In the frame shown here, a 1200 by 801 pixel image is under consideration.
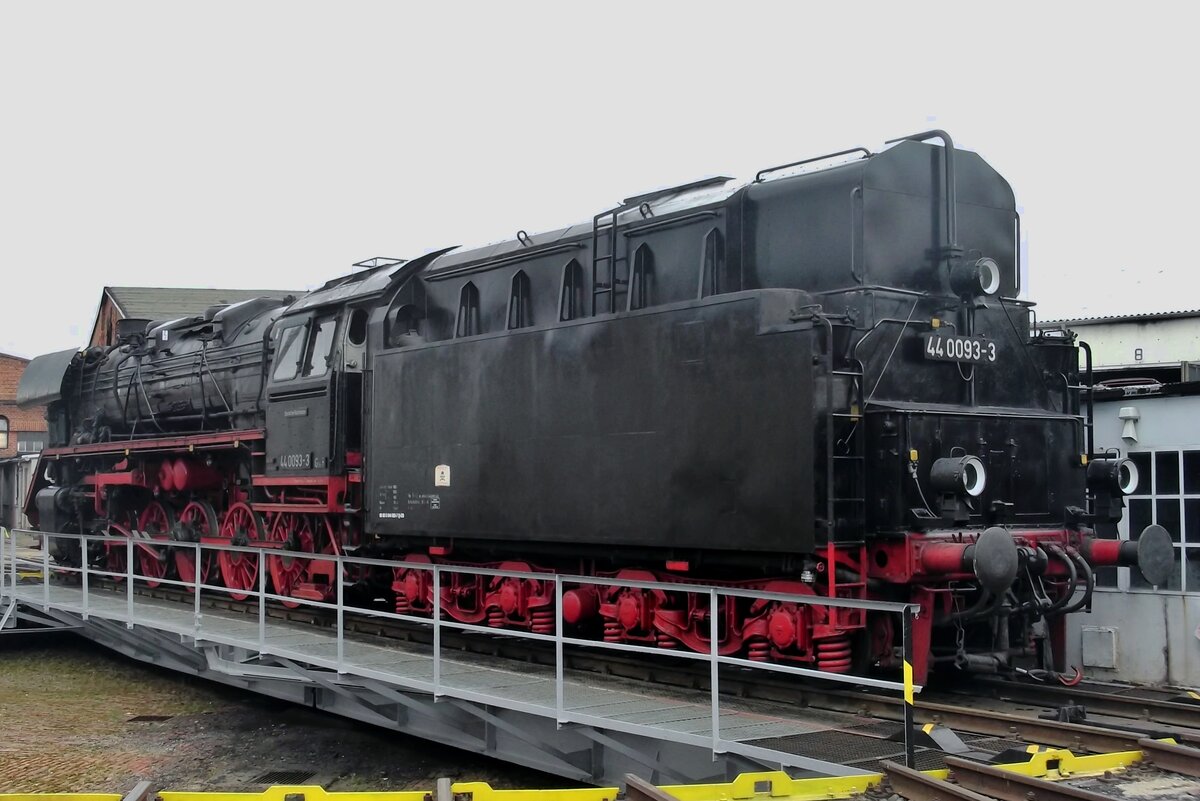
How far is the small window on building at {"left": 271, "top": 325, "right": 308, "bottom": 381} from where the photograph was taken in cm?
1334

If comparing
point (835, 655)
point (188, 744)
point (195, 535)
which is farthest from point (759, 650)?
point (195, 535)

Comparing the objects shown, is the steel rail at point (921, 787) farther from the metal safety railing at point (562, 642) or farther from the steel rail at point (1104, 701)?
the steel rail at point (1104, 701)

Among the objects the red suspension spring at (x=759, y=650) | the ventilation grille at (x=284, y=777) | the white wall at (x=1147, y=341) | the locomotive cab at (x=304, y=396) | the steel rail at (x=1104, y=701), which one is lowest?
the ventilation grille at (x=284, y=777)

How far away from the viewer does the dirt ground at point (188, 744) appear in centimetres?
957

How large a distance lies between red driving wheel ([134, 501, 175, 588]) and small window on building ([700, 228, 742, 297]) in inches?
396

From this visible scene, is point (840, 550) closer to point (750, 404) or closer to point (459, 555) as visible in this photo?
point (750, 404)

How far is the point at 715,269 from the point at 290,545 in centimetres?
640

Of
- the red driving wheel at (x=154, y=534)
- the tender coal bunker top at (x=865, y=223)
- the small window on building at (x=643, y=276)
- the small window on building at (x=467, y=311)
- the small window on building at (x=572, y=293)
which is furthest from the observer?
the red driving wheel at (x=154, y=534)

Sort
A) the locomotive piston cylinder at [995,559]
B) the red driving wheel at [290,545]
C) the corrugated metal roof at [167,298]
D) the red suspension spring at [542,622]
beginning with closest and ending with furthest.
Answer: the locomotive piston cylinder at [995,559] < the red suspension spring at [542,622] < the red driving wheel at [290,545] < the corrugated metal roof at [167,298]

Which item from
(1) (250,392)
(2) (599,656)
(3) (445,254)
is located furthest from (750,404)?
(1) (250,392)

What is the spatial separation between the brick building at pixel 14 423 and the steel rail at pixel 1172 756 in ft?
157

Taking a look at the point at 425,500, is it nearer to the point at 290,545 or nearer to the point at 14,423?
the point at 290,545

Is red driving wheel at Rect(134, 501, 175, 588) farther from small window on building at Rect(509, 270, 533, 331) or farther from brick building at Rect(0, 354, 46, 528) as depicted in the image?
brick building at Rect(0, 354, 46, 528)

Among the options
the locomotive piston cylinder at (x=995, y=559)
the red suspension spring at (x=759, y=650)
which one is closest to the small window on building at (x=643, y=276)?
the red suspension spring at (x=759, y=650)
